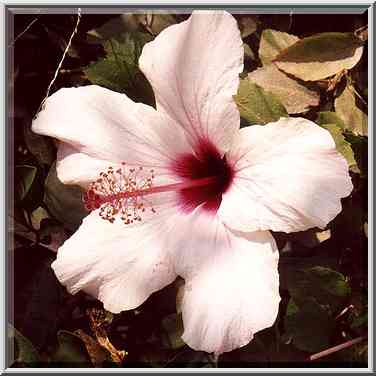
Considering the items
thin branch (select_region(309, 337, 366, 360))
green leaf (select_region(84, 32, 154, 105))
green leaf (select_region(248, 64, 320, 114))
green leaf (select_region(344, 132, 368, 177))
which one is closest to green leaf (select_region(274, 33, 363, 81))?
green leaf (select_region(248, 64, 320, 114))

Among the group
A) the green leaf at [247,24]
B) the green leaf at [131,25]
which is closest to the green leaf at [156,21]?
the green leaf at [131,25]

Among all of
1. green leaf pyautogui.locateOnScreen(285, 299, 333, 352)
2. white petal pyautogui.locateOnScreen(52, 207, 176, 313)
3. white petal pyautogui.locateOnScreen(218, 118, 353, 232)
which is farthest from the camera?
green leaf pyautogui.locateOnScreen(285, 299, 333, 352)

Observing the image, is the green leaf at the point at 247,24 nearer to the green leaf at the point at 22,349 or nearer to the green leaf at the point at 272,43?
the green leaf at the point at 272,43

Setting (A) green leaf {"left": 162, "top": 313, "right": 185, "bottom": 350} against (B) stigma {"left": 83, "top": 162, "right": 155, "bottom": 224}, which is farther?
(A) green leaf {"left": 162, "top": 313, "right": 185, "bottom": 350}

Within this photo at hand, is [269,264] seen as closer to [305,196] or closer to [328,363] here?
[305,196]

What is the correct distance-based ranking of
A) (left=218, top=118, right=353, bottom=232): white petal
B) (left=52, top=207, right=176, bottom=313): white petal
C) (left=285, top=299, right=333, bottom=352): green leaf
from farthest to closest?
(left=285, top=299, right=333, bottom=352): green leaf < (left=52, top=207, right=176, bottom=313): white petal < (left=218, top=118, right=353, bottom=232): white petal

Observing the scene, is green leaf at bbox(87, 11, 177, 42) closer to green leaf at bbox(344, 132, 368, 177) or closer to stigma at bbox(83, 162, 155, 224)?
stigma at bbox(83, 162, 155, 224)

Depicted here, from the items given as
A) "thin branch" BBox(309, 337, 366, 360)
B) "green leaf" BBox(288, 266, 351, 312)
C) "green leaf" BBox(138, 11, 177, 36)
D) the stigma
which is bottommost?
"thin branch" BBox(309, 337, 366, 360)
